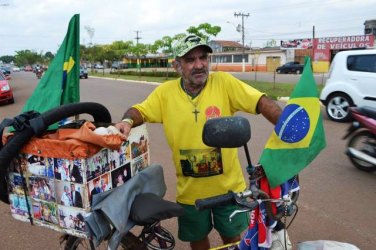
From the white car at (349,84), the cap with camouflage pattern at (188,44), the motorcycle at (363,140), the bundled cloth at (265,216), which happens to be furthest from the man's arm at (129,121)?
the white car at (349,84)

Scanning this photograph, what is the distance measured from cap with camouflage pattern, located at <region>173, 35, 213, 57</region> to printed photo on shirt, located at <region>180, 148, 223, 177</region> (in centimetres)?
63

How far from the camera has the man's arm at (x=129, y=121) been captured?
2.30 m

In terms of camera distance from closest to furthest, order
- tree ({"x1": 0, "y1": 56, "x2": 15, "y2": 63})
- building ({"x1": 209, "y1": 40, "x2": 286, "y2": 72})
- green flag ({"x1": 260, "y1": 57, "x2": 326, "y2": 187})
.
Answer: green flag ({"x1": 260, "y1": 57, "x2": 326, "y2": 187}) → building ({"x1": 209, "y1": 40, "x2": 286, "y2": 72}) → tree ({"x1": 0, "y1": 56, "x2": 15, "y2": 63})

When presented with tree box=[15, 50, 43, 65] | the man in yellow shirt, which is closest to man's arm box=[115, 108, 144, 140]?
the man in yellow shirt

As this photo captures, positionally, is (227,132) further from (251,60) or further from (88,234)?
(251,60)

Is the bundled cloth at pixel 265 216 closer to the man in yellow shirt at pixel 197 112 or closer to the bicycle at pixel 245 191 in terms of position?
the bicycle at pixel 245 191

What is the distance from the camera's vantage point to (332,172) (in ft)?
19.0

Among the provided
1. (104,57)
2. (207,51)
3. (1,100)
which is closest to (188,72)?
(207,51)

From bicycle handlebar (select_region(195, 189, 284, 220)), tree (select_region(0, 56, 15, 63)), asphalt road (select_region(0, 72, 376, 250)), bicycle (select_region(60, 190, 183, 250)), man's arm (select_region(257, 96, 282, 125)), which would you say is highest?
tree (select_region(0, 56, 15, 63))

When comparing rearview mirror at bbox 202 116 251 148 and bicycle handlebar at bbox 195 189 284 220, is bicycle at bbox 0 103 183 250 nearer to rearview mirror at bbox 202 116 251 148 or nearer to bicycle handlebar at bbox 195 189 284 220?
bicycle handlebar at bbox 195 189 284 220

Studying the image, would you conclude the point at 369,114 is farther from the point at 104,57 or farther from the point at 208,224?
the point at 104,57

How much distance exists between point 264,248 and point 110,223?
80 cm

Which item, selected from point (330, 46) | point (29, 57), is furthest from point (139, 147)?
point (29, 57)

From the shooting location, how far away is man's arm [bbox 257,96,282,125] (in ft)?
7.39
